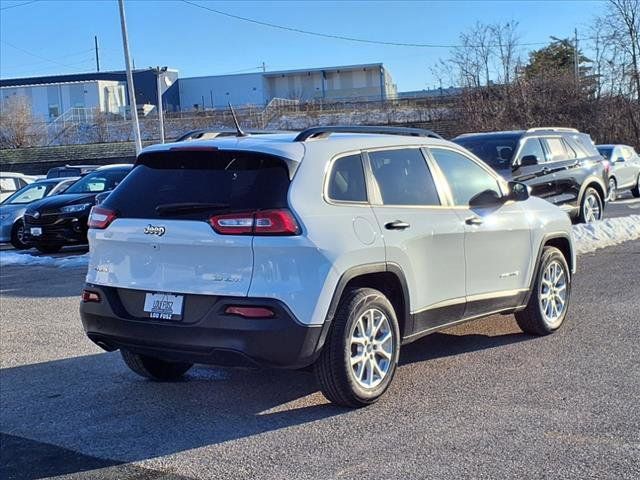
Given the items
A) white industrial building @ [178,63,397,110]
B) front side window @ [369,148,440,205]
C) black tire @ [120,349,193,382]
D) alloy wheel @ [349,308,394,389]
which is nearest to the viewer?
alloy wheel @ [349,308,394,389]

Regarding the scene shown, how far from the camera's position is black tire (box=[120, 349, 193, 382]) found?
5.93 m

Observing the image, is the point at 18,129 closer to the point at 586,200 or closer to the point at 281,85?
the point at 281,85

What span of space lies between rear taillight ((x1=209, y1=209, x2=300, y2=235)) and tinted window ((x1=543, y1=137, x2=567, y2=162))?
382 inches

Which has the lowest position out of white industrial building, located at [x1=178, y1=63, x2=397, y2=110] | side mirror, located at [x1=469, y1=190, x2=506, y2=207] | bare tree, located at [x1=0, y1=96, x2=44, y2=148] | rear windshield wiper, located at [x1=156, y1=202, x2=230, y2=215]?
side mirror, located at [x1=469, y1=190, x2=506, y2=207]

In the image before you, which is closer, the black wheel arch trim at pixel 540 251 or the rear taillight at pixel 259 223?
the rear taillight at pixel 259 223

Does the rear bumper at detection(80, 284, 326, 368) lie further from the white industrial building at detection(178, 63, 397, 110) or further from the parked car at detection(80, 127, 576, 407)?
the white industrial building at detection(178, 63, 397, 110)

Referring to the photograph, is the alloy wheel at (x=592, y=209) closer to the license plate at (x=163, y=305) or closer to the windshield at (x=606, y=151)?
the windshield at (x=606, y=151)

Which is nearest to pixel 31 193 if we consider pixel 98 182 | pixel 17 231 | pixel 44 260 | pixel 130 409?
pixel 17 231

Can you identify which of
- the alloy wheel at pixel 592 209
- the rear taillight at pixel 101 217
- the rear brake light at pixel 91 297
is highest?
the rear taillight at pixel 101 217

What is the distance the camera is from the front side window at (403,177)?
553 centimetres

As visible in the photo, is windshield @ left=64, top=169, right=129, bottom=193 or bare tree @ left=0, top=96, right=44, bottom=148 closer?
windshield @ left=64, top=169, right=129, bottom=193

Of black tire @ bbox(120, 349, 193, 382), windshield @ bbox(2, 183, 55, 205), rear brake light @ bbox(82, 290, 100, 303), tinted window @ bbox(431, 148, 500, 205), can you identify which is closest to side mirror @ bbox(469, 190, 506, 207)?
tinted window @ bbox(431, 148, 500, 205)

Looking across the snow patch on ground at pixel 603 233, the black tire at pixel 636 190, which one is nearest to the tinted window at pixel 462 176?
the snow patch on ground at pixel 603 233

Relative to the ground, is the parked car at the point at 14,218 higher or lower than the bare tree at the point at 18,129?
lower
